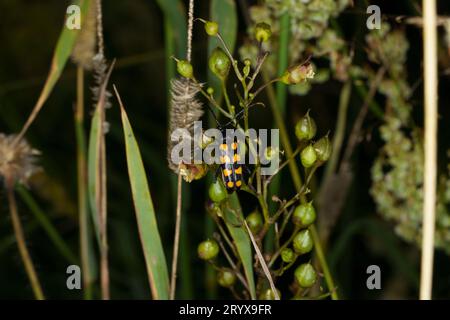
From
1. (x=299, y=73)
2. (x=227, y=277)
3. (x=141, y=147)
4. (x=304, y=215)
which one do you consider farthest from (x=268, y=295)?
(x=141, y=147)

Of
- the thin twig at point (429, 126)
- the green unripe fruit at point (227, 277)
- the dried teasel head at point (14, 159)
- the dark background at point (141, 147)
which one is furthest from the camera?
the dark background at point (141, 147)

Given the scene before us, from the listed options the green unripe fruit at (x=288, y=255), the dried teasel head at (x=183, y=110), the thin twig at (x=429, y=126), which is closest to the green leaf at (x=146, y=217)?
the dried teasel head at (x=183, y=110)

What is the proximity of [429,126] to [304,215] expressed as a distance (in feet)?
0.99

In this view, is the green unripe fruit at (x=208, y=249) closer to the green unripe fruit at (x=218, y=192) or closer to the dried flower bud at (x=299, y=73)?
the green unripe fruit at (x=218, y=192)

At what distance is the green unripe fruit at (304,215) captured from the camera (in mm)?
1175

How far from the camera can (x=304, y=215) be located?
3.87 feet

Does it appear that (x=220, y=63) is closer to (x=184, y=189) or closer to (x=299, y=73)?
(x=299, y=73)

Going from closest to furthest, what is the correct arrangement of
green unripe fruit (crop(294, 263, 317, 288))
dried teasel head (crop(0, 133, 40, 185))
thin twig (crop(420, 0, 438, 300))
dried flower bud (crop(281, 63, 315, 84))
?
thin twig (crop(420, 0, 438, 300))
dried flower bud (crop(281, 63, 315, 84))
green unripe fruit (crop(294, 263, 317, 288))
dried teasel head (crop(0, 133, 40, 185))

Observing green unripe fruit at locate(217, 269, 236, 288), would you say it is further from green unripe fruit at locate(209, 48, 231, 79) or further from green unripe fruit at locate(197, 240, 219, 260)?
green unripe fruit at locate(209, 48, 231, 79)

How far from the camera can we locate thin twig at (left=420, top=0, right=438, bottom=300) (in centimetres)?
91

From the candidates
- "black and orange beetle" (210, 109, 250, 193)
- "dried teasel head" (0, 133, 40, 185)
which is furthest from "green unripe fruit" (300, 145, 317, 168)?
"dried teasel head" (0, 133, 40, 185)

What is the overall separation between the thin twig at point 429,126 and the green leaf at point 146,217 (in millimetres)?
532

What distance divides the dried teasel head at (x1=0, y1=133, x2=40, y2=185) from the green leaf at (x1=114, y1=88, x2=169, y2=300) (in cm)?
38

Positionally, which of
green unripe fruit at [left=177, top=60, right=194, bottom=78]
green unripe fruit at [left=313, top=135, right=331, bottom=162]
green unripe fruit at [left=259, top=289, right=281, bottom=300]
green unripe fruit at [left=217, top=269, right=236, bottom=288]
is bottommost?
green unripe fruit at [left=259, top=289, right=281, bottom=300]
